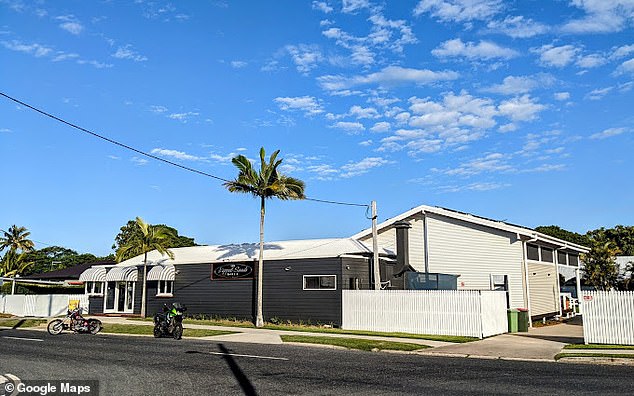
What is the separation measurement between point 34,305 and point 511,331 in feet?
109

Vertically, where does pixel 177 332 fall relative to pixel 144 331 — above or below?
above

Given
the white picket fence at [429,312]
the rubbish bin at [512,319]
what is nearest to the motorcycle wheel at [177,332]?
the white picket fence at [429,312]

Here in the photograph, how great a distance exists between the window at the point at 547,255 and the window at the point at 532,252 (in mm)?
1508

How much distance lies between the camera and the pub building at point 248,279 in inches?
1160

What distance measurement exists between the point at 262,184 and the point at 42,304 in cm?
2219

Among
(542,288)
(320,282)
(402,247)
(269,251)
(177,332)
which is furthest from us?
(269,251)

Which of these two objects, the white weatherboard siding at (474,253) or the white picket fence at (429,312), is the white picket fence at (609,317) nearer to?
the white picket fence at (429,312)

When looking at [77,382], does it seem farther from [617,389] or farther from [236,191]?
[236,191]

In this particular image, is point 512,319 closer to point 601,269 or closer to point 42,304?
point 601,269

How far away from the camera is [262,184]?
29.2 metres

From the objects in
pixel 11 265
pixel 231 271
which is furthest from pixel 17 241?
pixel 231 271

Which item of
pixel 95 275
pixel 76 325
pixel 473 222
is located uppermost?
pixel 473 222

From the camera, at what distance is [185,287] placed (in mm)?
34781

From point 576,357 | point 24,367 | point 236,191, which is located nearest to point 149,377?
point 24,367
